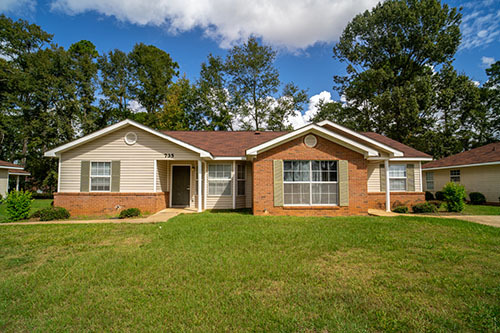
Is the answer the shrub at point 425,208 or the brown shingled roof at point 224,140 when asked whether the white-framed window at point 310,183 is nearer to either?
the brown shingled roof at point 224,140

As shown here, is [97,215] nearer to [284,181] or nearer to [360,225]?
[284,181]

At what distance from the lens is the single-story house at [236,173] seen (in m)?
11.1

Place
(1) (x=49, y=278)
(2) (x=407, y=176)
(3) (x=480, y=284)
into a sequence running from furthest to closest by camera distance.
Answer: (2) (x=407, y=176)
(1) (x=49, y=278)
(3) (x=480, y=284)

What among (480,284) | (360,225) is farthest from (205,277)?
(360,225)

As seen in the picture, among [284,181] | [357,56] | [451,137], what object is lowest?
[284,181]

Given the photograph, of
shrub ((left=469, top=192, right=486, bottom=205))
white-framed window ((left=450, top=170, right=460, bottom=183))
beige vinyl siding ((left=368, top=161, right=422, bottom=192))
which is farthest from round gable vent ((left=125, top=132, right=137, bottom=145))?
white-framed window ((left=450, top=170, right=460, bottom=183))

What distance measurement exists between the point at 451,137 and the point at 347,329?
32.1 meters

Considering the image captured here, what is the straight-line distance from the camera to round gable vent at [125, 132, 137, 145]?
41.5 ft

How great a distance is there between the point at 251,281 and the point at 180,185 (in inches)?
434

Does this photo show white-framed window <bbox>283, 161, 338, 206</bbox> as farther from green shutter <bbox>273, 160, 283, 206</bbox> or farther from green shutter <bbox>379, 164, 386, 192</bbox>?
green shutter <bbox>379, 164, 386, 192</bbox>

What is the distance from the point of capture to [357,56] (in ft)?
102

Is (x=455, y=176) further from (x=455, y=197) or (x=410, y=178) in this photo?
(x=455, y=197)

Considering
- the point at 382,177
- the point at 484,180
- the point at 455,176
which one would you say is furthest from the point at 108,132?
the point at 455,176

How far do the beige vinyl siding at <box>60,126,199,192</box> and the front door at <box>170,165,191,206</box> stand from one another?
1.96 m
